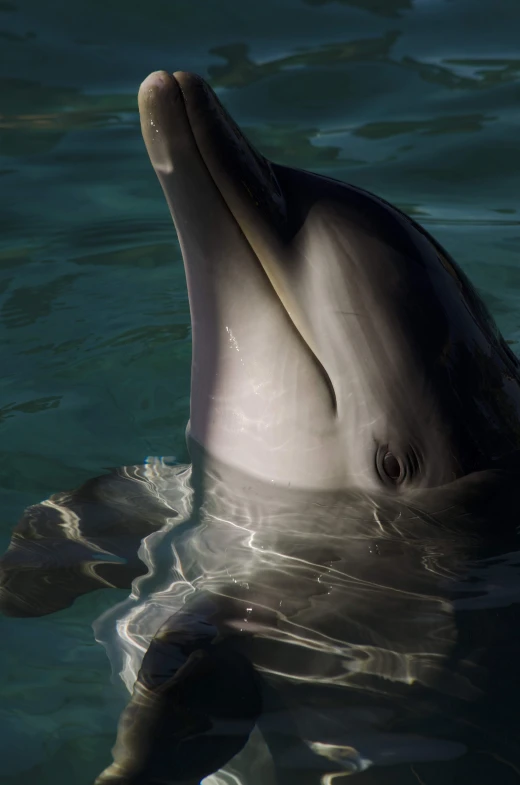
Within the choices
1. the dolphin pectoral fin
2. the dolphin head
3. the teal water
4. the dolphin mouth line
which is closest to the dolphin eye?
the dolphin head

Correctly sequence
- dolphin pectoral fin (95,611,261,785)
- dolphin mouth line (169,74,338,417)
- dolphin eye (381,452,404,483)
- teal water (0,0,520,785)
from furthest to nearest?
teal water (0,0,520,785), dolphin eye (381,452,404,483), dolphin mouth line (169,74,338,417), dolphin pectoral fin (95,611,261,785)

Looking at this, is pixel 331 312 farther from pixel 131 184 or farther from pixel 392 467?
pixel 131 184

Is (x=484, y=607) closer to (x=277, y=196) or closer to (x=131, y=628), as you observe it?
(x=131, y=628)

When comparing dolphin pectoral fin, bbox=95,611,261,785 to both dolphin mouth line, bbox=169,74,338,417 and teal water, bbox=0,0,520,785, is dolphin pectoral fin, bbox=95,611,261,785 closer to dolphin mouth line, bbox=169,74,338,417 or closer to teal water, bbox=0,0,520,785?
teal water, bbox=0,0,520,785

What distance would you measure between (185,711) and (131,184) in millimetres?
6565

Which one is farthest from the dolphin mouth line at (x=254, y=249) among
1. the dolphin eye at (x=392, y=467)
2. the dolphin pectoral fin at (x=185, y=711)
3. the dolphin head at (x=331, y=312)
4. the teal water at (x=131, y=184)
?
the teal water at (x=131, y=184)

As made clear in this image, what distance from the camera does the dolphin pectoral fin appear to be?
140 inches

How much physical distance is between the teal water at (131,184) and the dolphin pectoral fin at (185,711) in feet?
1.70

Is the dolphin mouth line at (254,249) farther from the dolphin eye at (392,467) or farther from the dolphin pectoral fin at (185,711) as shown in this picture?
the dolphin pectoral fin at (185,711)

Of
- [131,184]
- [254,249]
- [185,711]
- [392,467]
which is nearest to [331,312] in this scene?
[254,249]

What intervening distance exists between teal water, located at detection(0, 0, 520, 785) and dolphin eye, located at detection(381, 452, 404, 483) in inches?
50.2

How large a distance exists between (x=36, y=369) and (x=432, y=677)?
3.52m

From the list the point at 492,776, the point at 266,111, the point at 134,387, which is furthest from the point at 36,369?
the point at 266,111

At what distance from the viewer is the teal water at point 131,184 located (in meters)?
4.56
